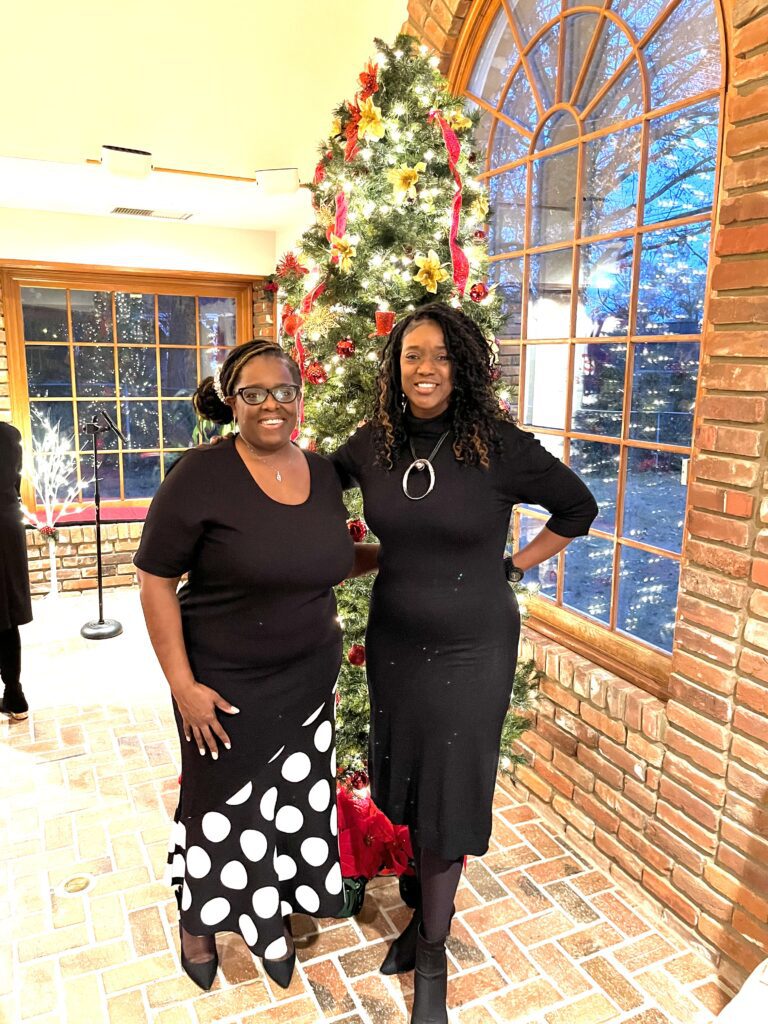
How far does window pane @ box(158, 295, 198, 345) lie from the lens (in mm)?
A: 5676

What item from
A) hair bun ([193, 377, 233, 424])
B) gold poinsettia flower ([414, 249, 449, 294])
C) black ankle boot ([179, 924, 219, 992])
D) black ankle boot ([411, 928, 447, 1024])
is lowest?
black ankle boot ([179, 924, 219, 992])

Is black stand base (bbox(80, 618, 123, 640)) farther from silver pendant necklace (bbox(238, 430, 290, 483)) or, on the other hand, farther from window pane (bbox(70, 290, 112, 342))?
silver pendant necklace (bbox(238, 430, 290, 483))

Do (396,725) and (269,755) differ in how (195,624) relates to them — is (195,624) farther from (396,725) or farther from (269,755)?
(396,725)

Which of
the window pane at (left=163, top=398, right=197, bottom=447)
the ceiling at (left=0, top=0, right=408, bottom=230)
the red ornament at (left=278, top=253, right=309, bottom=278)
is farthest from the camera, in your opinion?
the window pane at (left=163, top=398, right=197, bottom=447)

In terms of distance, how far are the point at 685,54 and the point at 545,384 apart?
1083mm

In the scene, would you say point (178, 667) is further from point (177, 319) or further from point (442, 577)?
point (177, 319)

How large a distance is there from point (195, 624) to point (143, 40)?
3.13m

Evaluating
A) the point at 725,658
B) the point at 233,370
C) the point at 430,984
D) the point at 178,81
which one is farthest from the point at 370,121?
the point at 430,984

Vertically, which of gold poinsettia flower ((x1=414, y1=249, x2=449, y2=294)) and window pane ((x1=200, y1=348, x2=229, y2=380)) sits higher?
gold poinsettia flower ((x1=414, y1=249, x2=449, y2=294))

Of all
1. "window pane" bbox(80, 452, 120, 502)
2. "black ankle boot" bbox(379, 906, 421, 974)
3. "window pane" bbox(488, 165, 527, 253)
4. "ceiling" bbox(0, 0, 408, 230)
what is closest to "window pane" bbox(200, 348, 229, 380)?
"window pane" bbox(80, 452, 120, 502)

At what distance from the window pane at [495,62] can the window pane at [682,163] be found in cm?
85

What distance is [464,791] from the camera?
1.69 m

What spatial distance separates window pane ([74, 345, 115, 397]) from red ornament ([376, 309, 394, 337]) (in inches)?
158

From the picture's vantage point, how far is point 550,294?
8.80 ft
